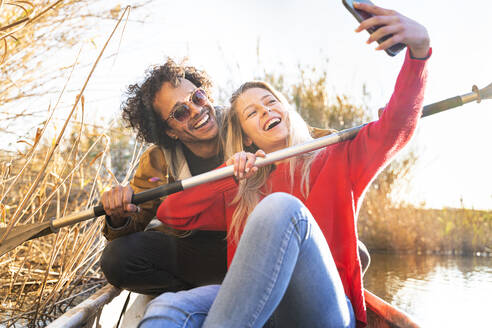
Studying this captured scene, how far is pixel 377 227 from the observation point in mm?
4008

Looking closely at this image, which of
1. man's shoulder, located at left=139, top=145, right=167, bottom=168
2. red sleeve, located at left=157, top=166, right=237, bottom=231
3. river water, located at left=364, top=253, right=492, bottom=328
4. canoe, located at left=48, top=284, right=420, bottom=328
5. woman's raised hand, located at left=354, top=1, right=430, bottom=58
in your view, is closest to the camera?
woman's raised hand, located at left=354, top=1, right=430, bottom=58

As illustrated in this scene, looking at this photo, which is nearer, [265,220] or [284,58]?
[265,220]

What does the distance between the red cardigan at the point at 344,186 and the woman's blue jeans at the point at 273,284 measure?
17cm

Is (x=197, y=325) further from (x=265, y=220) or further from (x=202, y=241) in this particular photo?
(x=202, y=241)

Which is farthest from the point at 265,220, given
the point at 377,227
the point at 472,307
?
the point at 377,227

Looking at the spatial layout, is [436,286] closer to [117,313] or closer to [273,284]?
[117,313]

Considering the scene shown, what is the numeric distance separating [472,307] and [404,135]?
1945mm

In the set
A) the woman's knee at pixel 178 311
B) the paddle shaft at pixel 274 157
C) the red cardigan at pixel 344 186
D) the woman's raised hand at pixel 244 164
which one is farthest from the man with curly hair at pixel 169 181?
the woman's knee at pixel 178 311

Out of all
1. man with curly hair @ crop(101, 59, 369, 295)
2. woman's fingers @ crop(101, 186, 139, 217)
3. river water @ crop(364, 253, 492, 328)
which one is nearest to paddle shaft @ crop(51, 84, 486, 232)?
woman's fingers @ crop(101, 186, 139, 217)

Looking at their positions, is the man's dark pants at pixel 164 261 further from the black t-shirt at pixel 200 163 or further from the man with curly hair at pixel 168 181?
the black t-shirt at pixel 200 163

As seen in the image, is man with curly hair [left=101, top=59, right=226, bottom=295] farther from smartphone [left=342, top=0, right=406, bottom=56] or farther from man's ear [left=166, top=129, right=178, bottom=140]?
smartphone [left=342, top=0, right=406, bottom=56]

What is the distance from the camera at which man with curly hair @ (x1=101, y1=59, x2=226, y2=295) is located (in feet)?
5.27

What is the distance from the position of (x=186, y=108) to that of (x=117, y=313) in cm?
82

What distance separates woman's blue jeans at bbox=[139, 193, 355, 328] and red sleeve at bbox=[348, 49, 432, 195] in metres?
0.28
